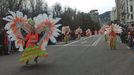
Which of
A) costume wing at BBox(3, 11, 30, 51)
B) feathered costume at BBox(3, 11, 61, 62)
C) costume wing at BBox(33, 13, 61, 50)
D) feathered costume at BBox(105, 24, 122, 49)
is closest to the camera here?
feathered costume at BBox(3, 11, 61, 62)

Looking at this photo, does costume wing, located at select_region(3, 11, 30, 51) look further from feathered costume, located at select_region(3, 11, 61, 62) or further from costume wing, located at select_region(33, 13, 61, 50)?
costume wing, located at select_region(33, 13, 61, 50)

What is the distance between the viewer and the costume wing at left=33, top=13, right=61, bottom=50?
18109 millimetres

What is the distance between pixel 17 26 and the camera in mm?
18141

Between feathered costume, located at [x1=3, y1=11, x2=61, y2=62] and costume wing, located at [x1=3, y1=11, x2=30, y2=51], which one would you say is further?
costume wing, located at [x1=3, y1=11, x2=30, y2=51]

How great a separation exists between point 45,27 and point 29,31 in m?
0.97

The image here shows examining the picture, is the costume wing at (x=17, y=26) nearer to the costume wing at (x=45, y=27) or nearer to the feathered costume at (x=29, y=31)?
the feathered costume at (x=29, y=31)

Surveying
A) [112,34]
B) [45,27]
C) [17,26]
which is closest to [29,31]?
[17,26]

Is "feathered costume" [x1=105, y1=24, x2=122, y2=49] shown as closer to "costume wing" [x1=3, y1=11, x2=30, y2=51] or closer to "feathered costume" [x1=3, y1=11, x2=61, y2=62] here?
"feathered costume" [x1=3, y1=11, x2=61, y2=62]

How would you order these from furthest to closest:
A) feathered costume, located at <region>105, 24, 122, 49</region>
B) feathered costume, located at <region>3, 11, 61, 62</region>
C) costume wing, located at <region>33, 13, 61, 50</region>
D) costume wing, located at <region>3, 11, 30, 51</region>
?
1. feathered costume, located at <region>105, 24, 122, 49</region>
2. costume wing, located at <region>33, 13, 61, 50</region>
3. costume wing, located at <region>3, 11, 30, 51</region>
4. feathered costume, located at <region>3, 11, 61, 62</region>

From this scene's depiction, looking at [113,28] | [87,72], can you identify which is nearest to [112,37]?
[113,28]

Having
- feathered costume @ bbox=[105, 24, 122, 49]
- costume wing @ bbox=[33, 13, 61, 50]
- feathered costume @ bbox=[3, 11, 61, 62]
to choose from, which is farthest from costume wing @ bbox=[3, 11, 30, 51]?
feathered costume @ bbox=[105, 24, 122, 49]

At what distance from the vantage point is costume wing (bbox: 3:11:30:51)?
58.9 feet

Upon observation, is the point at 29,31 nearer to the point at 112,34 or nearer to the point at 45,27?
the point at 45,27

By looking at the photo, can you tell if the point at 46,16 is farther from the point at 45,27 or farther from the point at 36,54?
the point at 36,54
